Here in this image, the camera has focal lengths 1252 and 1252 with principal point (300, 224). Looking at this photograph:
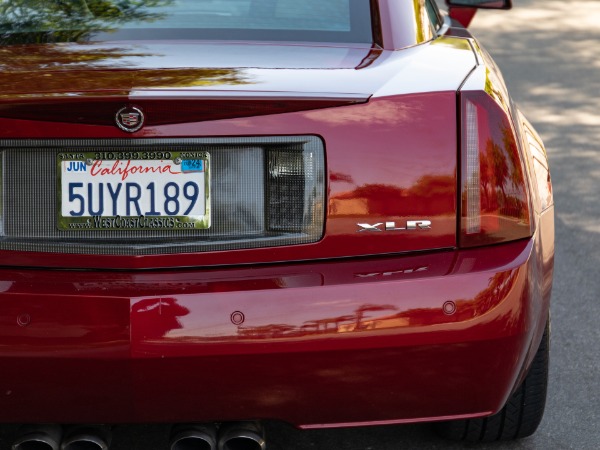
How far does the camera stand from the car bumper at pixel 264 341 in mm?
2850

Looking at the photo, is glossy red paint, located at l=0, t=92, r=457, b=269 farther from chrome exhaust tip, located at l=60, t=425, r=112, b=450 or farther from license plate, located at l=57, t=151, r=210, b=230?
chrome exhaust tip, located at l=60, t=425, r=112, b=450

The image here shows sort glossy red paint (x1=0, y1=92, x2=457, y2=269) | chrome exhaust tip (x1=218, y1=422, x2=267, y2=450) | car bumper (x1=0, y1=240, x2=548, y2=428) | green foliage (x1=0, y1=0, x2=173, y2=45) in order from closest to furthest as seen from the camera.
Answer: car bumper (x1=0, y1=240, x2=548, y2=428) < glossy red paint (x1=0, y1=92, x2=457, y2=269) < chrome exhaust tip (x1=218, y1=422, x2=267, y2=450) < green foliage (x1=0, y1=0, x2=173, y2=45)

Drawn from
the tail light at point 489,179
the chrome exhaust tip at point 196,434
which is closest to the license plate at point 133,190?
the chrome exhaust tip at point 196,434

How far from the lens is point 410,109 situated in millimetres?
3014

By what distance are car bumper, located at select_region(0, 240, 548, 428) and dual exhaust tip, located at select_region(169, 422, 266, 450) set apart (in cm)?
14

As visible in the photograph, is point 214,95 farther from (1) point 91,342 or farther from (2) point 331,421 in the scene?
(2) point 331,421

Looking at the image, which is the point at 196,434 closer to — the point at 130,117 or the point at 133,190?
the point at 133,190

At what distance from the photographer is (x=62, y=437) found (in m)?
3.11

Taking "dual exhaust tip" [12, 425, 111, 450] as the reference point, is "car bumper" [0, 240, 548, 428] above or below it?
above

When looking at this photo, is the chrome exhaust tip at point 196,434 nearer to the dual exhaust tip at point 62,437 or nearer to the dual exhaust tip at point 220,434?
the dual exhaust tip at point 220,434

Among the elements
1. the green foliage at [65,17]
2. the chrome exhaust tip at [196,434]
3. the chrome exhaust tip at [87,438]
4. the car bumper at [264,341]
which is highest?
the green foliage at [65,17]

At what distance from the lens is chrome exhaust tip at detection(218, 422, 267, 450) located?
3.08m

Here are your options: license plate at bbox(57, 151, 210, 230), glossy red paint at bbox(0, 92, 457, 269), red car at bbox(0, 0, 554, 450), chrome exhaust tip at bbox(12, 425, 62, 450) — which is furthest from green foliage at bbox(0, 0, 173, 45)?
chrome exhaust tip at bbox(12, 425, 62, 450)

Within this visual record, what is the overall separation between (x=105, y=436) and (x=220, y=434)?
29 cm
